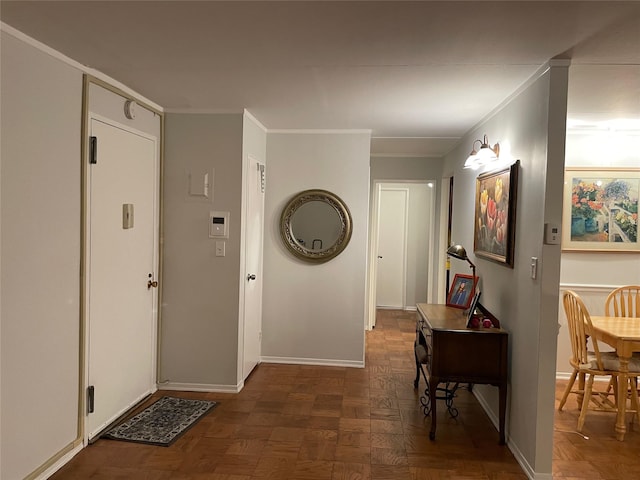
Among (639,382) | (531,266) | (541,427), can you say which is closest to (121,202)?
(531,266)

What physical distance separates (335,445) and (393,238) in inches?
203

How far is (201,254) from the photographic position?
157 inches

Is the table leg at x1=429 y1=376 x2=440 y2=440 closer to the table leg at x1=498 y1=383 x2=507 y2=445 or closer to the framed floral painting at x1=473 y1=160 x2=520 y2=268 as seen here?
the table leg at x1=498 y1=383 x2=507 y2=445

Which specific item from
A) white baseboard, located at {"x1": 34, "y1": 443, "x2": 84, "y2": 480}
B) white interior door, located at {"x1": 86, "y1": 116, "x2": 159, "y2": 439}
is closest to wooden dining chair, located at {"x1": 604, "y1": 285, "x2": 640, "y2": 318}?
white interior door, located at {"x1": 86, "y1": 116, "x2": 159, "y2": 439}

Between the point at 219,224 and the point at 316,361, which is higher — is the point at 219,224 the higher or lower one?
the higher one

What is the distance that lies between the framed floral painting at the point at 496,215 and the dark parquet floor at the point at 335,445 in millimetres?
1209

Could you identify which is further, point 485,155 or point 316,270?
point 316,270

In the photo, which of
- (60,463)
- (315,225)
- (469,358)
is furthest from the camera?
(315,225)

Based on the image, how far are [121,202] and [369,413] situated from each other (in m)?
2.30

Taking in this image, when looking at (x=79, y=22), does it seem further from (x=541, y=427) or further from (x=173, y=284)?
(x=541, y=427)

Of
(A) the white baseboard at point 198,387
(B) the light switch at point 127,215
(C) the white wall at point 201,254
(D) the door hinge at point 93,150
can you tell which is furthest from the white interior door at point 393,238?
(D) the door hinge at point 93,150

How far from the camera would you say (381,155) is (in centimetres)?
627

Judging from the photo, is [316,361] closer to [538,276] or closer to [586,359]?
[586,359]

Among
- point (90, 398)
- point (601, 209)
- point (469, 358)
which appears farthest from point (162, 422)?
point (601, 209)
